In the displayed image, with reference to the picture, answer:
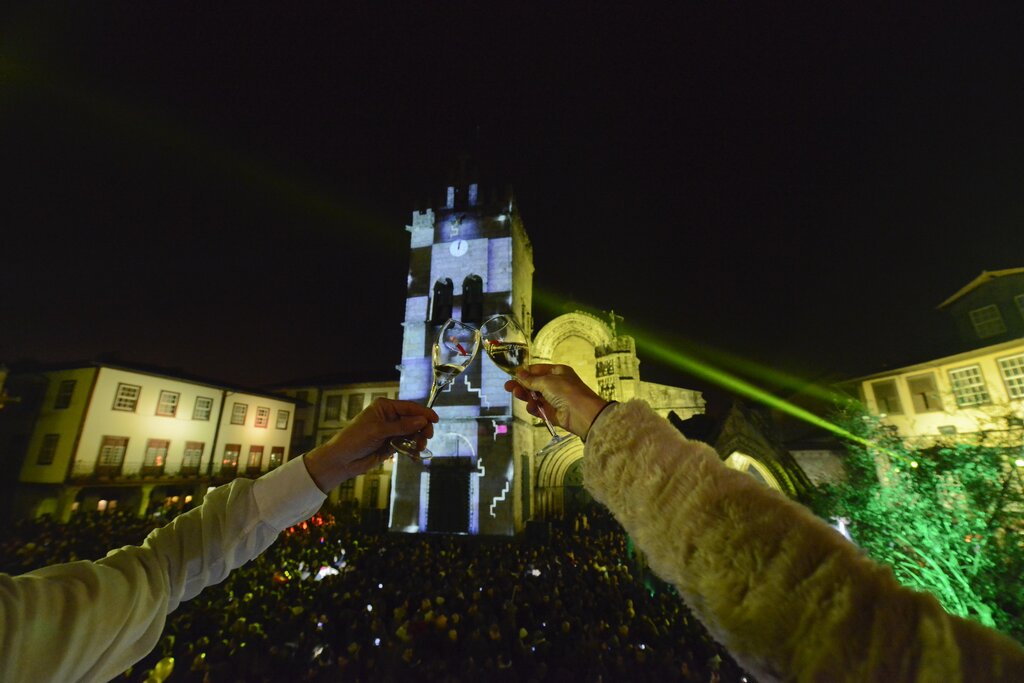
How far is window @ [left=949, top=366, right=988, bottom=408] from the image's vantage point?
57.5 feet

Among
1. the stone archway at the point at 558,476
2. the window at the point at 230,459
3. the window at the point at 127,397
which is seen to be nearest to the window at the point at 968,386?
the stone archway at the point at 558,476

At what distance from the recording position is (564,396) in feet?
6.76

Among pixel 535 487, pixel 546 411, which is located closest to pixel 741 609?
pixel 546 411

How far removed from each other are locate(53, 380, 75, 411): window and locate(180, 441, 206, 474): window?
19.3 ft

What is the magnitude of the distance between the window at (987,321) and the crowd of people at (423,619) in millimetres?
21866

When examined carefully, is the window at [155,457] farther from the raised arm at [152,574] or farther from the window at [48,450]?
Answer: the raised arm at [152,574]

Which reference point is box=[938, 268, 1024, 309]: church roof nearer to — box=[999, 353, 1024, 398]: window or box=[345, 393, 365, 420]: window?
box=[999, 353, 1024, 398]: window

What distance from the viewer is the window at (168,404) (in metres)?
23.6

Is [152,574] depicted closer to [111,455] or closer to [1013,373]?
[1013,373]

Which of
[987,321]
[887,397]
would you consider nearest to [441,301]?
[887,397]

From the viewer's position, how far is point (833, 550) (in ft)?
3.17

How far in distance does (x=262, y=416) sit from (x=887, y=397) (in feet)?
130

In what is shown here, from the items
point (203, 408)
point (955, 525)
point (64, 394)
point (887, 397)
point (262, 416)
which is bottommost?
point (955, 525)

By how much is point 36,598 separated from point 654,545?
6.65ft
